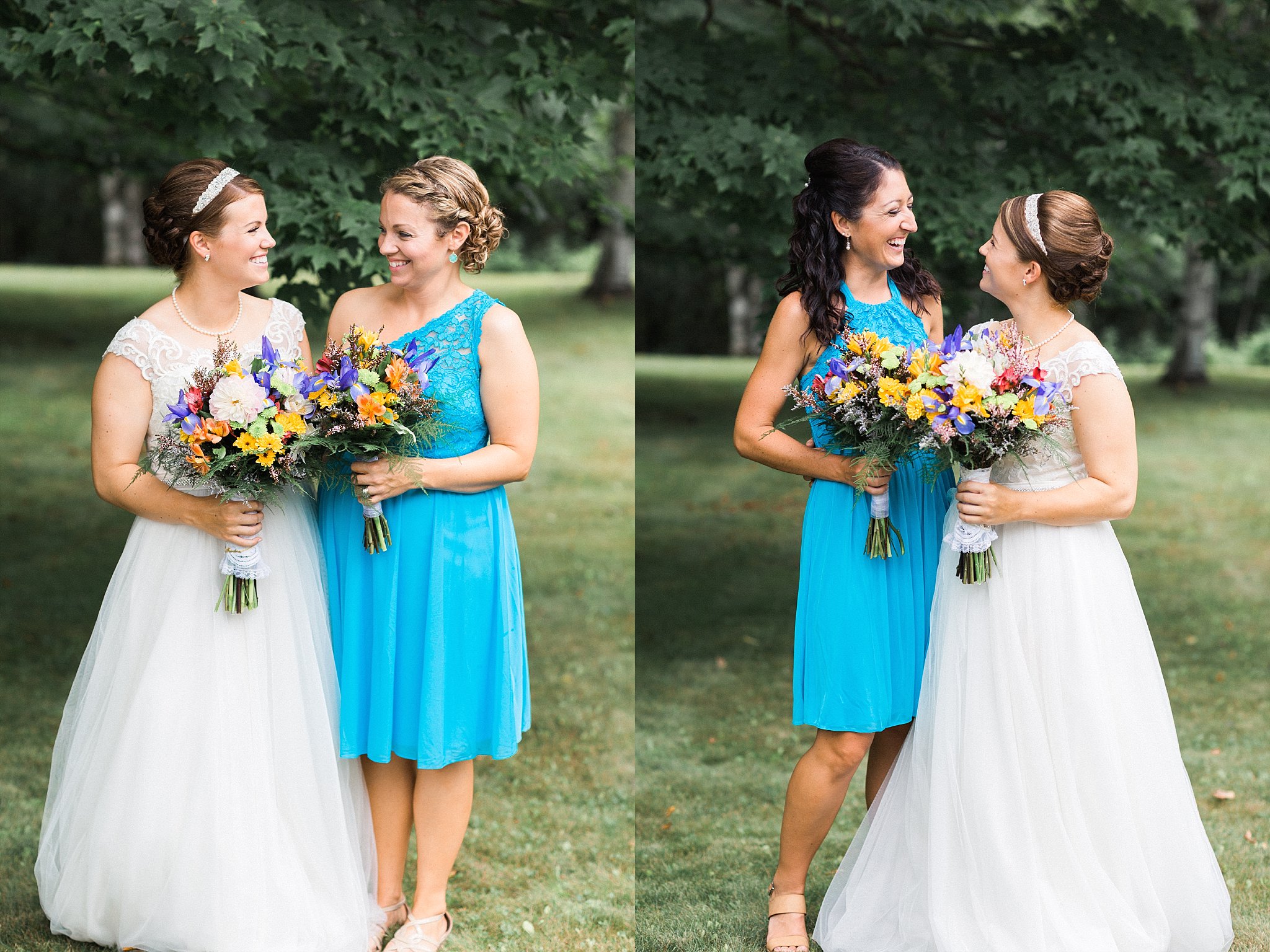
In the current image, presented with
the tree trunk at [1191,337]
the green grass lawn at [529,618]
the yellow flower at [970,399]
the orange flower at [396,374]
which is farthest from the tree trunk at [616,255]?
the yellow flower at [970,399]

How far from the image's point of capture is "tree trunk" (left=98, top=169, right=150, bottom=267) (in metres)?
26.5

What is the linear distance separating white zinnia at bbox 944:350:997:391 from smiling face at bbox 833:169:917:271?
23.6 inches

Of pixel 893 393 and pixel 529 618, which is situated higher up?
pixel 893 393

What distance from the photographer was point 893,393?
3461 mm

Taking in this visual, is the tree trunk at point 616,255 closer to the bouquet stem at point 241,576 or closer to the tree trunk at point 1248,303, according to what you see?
the tree trunk at point 1248,303

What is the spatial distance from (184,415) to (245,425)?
20 centimetres

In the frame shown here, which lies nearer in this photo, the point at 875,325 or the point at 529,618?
the point at 875,325

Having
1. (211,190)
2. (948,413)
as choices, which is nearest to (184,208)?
(211,190)

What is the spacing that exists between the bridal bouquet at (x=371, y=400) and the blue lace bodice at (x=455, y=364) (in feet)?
0.26

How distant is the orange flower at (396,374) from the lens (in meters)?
3.52

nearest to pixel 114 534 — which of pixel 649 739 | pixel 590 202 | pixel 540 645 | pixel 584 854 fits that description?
pixel 540 645

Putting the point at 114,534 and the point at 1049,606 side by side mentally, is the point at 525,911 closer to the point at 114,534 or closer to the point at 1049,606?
the point at 1049,606

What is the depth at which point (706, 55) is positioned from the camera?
7.21 m

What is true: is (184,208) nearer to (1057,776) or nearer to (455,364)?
(455,364)
